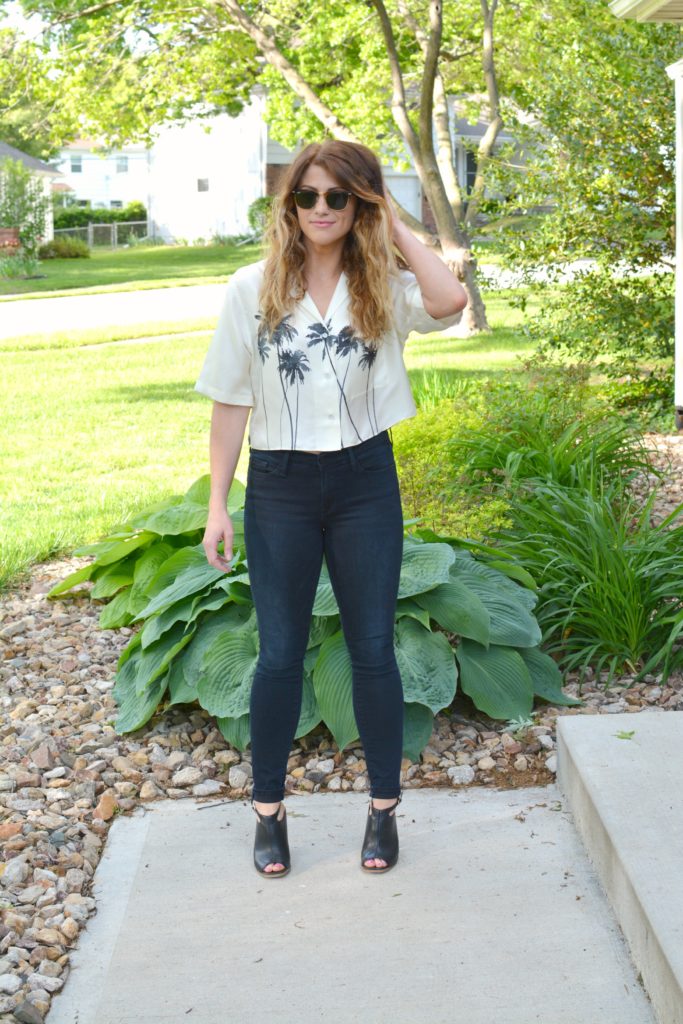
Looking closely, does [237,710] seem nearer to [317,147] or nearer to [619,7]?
[317,147]

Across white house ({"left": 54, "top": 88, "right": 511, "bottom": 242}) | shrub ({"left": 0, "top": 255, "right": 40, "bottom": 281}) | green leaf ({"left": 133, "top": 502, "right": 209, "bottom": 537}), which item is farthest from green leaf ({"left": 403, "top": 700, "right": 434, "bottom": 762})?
white house ({"left": 54, "top": 88, "right": 511, "bottom": 242})

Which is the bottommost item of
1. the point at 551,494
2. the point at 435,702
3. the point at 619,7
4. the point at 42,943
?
the point at 42,943

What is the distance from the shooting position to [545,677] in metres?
4.16

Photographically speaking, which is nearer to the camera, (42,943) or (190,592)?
(42,943)

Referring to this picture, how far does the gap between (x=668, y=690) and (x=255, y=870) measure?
1713 mm

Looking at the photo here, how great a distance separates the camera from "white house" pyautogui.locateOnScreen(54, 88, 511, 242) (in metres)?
37.1

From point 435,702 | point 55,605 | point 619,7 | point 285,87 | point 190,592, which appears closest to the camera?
point 435,702

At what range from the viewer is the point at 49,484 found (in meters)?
8.19

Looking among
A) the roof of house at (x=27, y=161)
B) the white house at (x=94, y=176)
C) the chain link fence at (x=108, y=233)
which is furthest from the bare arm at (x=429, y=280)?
the white house at (x=94, y=176)

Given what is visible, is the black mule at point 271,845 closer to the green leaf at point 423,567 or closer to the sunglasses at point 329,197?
the green leaf at point 423,567

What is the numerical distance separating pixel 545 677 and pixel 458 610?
453 millimetres

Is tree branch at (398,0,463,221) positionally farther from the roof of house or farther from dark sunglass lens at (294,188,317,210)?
the roof of house

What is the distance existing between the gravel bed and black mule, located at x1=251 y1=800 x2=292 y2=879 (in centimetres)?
43

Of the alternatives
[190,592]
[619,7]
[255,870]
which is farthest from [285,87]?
[255,870]
